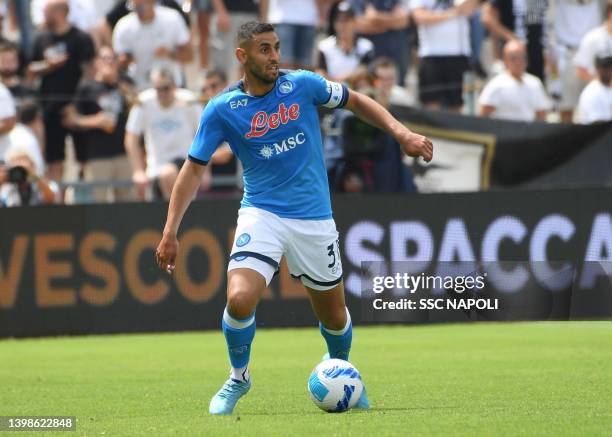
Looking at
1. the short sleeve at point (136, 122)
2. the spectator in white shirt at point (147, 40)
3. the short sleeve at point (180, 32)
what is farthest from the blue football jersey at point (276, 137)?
the short sleeve at point (180, 32)

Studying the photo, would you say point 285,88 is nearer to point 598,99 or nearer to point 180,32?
point 598,99

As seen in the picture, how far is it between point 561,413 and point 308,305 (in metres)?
7.55

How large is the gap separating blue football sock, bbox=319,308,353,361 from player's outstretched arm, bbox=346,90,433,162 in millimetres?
1362

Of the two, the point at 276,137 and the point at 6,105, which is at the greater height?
the point at 276,137

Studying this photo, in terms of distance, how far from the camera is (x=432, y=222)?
52.0 ft

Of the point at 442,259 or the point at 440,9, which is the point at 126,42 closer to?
the point at 440,9

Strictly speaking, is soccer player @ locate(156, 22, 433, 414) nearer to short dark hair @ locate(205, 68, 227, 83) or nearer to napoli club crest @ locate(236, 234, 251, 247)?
napoli club crest @ locate(236, 234, 251, 247)

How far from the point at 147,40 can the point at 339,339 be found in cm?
984

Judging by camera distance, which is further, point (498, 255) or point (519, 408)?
point (498, 255)

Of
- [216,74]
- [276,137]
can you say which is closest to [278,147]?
[276,137]

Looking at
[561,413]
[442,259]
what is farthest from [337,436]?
[442,259]

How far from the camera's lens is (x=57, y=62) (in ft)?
60.3

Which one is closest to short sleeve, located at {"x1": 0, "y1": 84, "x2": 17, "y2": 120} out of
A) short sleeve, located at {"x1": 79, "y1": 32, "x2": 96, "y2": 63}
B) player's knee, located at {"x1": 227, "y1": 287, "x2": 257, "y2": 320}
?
short sleeve, located at {"x1": 79, "y1": 32, "x2": 96, "y2": 63}

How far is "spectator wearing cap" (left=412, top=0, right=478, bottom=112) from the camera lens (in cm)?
1825
